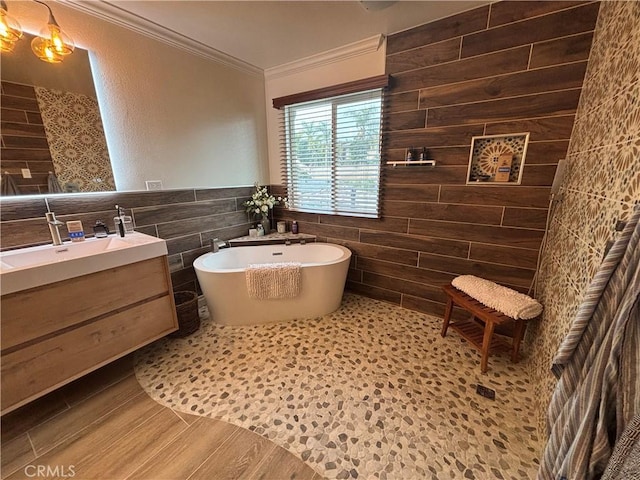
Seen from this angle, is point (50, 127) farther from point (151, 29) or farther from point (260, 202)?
point (260, 202)

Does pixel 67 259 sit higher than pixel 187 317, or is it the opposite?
pixel 67 259

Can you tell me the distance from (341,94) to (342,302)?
2184 mm

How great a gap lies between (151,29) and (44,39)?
28.6 inches

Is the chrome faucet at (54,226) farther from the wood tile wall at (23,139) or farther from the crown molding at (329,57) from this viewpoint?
the crown molding at (329,57)

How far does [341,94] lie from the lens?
2.49 metres

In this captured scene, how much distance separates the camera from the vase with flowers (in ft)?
9.98

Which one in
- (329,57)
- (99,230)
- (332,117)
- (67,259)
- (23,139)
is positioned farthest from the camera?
(332,117)

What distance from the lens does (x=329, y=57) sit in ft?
8.21

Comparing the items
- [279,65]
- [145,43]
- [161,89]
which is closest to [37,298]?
[161,89]

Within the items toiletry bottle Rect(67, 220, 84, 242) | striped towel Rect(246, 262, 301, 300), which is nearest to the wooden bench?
striped towel Rect(246, 262, 301, 300)

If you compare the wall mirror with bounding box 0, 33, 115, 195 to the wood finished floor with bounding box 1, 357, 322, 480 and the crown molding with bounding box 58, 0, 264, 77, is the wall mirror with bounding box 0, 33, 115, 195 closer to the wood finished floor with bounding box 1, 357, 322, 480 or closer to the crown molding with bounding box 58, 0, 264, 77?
the crown molding with bounding box 58, 0, 264, 77

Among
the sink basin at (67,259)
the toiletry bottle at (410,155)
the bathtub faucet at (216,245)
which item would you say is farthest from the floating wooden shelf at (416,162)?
the sink basin at (67,259)

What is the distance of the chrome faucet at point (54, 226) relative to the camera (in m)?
1.64

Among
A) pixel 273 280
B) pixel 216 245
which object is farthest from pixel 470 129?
Result: pixel 216 245
